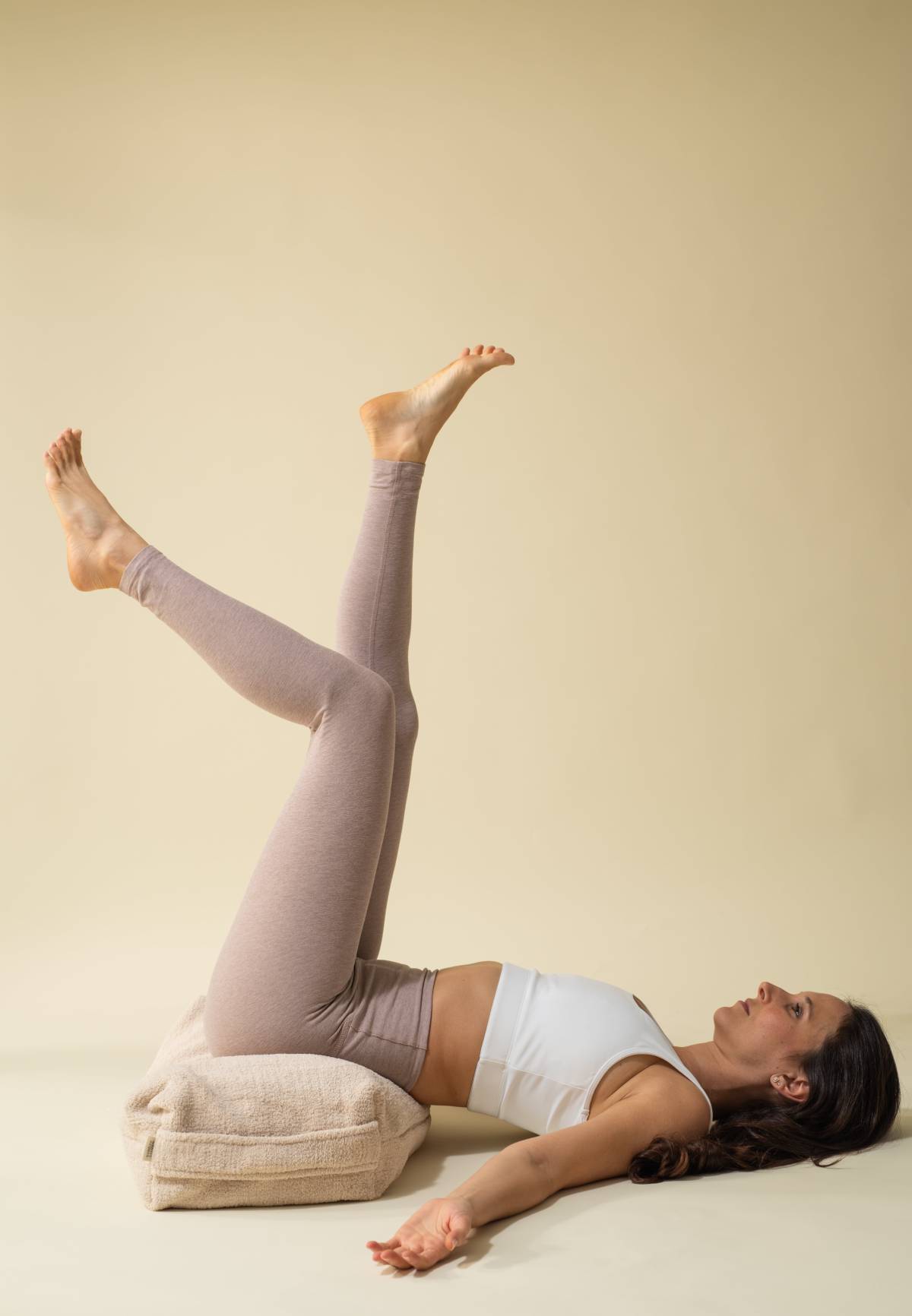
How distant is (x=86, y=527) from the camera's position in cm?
223

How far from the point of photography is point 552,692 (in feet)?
14.2

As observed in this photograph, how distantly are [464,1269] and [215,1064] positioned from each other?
48cm

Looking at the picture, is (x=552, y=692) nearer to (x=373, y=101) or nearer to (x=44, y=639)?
(x=44, y=639)

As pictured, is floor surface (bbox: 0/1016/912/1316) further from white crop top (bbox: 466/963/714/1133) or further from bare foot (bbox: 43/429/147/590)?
bare foot (bbox: 43/429/147/590)

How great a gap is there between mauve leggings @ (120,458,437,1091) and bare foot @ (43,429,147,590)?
0.20ft

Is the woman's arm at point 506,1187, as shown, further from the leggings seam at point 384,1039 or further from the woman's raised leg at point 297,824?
the woman's raised leg at point 297,824

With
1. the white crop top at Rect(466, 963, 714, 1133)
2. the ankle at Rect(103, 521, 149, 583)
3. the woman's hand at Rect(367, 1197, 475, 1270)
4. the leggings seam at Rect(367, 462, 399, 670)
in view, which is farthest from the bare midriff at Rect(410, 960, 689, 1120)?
the ankle at Rect(103, 521, 149, 583)

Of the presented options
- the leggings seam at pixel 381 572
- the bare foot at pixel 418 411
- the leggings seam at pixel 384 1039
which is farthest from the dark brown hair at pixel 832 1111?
the bare foot at pixel 418 411

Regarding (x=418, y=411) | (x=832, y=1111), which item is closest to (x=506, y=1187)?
(x=832, y=1111)

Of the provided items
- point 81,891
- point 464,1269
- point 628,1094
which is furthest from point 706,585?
point 464,1269

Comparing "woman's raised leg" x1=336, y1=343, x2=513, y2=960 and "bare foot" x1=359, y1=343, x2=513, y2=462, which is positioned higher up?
"bare foot" x1=359, y1=343, x2=513, y2=462

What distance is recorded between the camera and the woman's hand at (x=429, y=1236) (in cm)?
157

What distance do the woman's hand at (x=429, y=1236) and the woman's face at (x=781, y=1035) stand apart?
2.00 feet

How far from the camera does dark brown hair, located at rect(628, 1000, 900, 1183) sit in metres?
1.99
